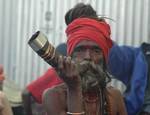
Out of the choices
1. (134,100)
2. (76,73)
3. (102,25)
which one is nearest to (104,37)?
(102,25)

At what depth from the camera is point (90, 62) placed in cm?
189

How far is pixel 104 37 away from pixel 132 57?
1.15m

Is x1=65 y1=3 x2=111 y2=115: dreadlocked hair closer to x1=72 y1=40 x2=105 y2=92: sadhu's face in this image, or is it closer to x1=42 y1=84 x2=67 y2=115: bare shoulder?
x1=72 y1=40 x2=105 y2=92: sadhu's face

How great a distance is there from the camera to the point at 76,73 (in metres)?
1.54

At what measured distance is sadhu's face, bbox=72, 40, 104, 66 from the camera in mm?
2023

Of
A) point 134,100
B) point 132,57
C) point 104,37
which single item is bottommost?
point 134,100

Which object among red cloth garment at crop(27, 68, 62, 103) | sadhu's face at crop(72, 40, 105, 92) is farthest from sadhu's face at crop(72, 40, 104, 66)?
red cloth garment at crop(27, 68, 62, 103)

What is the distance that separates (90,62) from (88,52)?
16cm

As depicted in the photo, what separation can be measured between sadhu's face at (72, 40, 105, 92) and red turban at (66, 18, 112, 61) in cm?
3

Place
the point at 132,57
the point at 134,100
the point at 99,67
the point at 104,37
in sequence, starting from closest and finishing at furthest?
1. the point at 99,67
2. the point at 104,37
3. the point at 134,100
4. the point at 132,57

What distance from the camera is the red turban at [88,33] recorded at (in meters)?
2.09

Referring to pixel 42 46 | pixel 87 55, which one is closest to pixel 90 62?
pixel 87 55

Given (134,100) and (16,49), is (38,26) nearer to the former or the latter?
(16,49)

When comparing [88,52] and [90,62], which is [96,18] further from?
[90,62]
